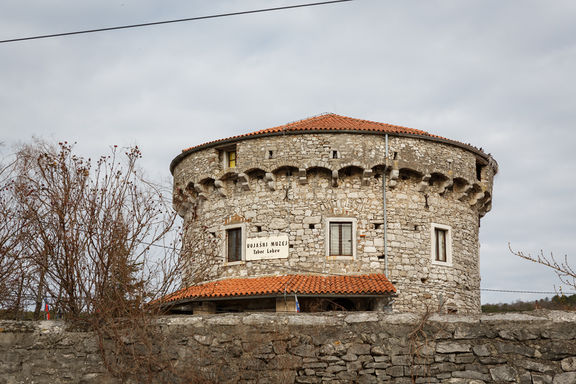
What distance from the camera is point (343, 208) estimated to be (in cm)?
2088

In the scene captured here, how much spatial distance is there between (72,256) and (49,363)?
6.45 ft

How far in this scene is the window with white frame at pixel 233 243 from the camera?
21.5 metres

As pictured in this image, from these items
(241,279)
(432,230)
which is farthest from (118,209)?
(432,230)

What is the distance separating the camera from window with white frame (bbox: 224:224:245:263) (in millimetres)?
21547

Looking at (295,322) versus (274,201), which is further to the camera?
(274,201)

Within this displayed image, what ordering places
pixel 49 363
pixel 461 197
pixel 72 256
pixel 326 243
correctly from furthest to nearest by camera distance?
1. pixel 461 197
2. pixel 326 243
3. pixel 72 256
4. pixel 49 363

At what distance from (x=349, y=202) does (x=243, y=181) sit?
3.47 meters

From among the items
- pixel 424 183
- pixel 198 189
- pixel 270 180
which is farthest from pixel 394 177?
pixel 198 189

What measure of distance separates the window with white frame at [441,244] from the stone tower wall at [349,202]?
123 millimetres

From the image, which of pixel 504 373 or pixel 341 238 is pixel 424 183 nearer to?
pixel 341 238

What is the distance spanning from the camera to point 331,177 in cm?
2094

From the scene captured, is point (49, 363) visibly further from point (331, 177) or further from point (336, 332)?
point (331, 177)

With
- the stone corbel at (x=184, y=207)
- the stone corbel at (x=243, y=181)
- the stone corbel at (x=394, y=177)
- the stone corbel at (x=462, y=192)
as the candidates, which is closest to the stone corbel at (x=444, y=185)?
the stone corbel at (x=462, y=192)

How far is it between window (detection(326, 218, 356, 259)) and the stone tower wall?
0.13 meters
